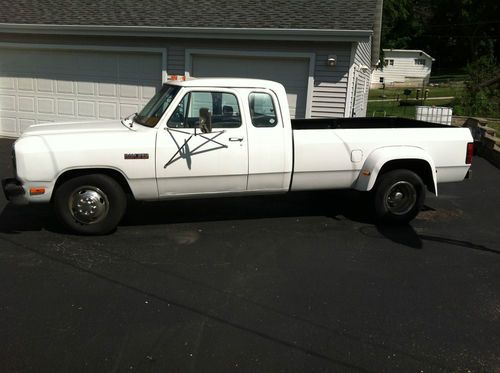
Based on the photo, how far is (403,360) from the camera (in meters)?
3.43

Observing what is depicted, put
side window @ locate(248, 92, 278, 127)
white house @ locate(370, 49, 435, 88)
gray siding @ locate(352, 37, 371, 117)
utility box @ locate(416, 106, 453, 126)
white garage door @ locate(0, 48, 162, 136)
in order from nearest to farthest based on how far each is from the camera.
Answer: side window @ locate(248, 92, 278, 127), white garage door @ locate(0, 48, 162, 136), gray siding @ locate(352, 37, 371, 117), utility box @ locate(416, 106, 453, 126), white house @ locate(370, 49, 435, 88)

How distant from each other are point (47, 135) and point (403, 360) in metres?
4.23

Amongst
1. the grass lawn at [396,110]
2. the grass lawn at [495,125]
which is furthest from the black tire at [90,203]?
the grass lawn at [396,110]

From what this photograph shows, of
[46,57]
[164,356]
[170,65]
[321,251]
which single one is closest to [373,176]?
[321,251]

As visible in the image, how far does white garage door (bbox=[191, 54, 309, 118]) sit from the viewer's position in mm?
11047

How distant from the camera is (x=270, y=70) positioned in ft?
36.7

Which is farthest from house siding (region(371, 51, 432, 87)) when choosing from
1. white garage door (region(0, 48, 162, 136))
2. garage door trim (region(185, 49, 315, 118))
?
white garage door (region(0, 48, 162, 136))

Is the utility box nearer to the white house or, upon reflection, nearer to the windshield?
the windshield

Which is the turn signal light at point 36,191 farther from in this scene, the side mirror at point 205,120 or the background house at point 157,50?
the background house at point 157,50

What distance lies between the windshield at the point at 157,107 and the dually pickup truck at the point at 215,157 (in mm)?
17

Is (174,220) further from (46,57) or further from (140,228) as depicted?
(46,57)

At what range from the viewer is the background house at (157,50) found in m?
10.8

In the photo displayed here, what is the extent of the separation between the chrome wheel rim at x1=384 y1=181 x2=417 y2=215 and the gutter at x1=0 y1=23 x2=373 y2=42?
4.77 metres

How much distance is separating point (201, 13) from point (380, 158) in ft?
23.5
